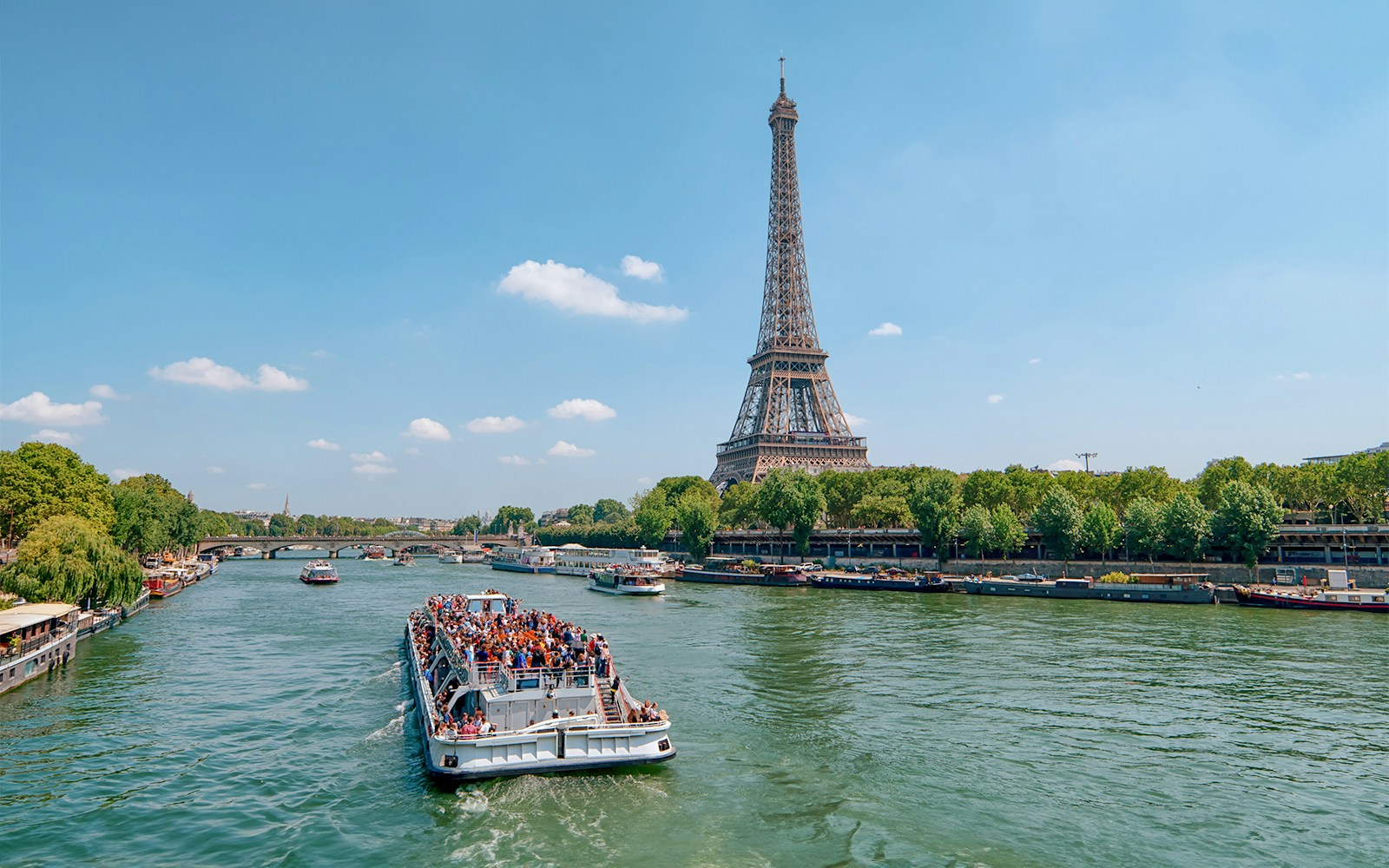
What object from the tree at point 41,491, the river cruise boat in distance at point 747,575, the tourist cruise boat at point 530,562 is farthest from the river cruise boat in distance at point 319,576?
the river cruise boat in distance at point 747,575

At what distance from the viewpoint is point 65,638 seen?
3741 cm

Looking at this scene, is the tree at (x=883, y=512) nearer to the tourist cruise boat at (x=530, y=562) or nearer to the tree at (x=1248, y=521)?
the tree at (x=1248, y=521)

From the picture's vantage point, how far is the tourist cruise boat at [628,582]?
253ft

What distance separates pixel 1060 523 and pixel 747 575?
30.9 m

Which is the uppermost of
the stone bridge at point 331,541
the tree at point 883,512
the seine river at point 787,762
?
the tree at point 883,512

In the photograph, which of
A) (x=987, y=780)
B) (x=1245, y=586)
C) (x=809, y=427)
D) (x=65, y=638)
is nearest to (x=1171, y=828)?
(x=987, y=780)

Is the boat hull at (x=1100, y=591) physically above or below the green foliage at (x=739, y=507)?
below

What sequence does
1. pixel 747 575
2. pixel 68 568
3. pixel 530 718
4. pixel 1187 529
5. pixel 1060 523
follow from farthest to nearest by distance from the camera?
pixel 747 575 < pixel 1060 523 < pixel 1187 529 < pixel 68 568 < pixel 530 718

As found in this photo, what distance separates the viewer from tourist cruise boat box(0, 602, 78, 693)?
31586 mm

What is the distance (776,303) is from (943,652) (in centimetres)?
11015

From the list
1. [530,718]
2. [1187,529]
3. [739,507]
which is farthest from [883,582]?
[530,718]

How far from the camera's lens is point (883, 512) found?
354ft

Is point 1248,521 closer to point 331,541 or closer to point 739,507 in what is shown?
point 739,507

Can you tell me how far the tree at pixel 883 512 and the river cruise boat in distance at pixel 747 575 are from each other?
17.1m
